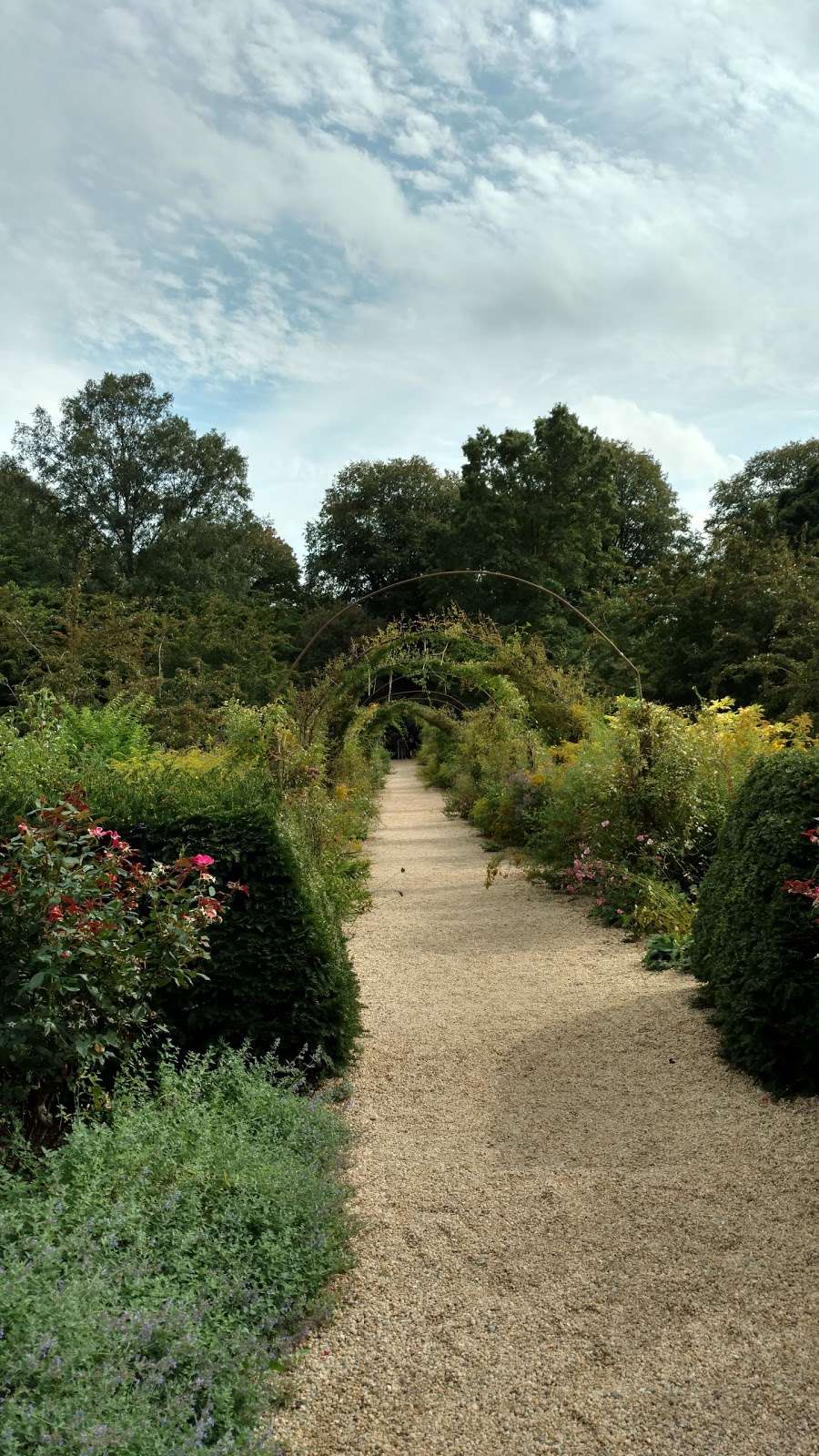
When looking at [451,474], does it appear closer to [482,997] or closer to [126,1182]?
[482,997]

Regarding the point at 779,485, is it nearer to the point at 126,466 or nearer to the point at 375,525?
the point at 375,525

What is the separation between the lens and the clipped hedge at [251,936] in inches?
157

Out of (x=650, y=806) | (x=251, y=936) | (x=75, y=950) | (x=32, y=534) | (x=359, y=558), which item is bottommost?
(x=251, y=936)

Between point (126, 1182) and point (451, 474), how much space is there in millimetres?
42051

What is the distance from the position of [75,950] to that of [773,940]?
271 centimetres

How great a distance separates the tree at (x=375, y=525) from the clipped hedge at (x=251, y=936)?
34501mm

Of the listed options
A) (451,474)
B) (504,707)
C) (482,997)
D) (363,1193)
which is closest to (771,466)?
(451,474)

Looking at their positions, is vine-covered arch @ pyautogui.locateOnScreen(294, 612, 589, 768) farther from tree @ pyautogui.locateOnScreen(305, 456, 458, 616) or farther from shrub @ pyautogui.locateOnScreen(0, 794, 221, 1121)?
tree @ pyautogui.locateOnScreen(305, 456, 458, 616)

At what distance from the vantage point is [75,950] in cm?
300

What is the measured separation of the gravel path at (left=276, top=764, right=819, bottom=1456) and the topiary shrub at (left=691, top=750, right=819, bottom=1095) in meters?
0.17

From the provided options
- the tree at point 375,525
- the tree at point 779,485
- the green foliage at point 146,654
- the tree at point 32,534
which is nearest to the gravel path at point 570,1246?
the green foliage at point 146,654

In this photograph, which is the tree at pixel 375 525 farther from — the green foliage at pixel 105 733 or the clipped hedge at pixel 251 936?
the clipped hedge at pixel 251 936

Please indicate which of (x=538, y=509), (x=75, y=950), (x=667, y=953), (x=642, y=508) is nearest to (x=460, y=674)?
(x=667, y=953)

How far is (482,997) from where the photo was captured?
18.7 feet
